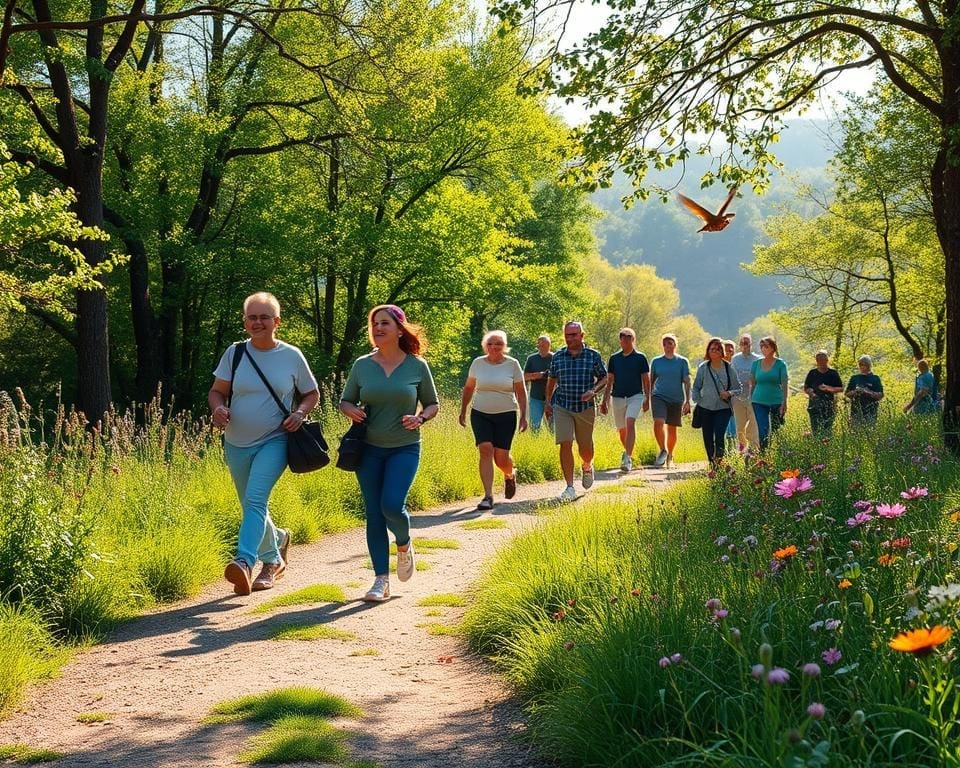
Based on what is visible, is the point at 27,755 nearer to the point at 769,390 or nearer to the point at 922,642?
the point at 922,642

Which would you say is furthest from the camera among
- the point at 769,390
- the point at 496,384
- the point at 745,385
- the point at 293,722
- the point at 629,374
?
the point at 745,385

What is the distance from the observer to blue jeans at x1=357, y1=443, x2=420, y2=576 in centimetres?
816

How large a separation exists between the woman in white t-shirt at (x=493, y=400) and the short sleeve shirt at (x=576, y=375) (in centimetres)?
55

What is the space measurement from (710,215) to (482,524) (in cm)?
417

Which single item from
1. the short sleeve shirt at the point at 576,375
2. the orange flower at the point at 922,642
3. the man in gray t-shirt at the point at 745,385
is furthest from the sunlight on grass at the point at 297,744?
the man in gray t-shirt at the point at 745,385

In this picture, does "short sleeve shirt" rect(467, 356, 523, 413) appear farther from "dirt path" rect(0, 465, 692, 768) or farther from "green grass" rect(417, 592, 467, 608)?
"green grass" rect(417, 592, 467, 608)

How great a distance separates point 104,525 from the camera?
8.48 metres

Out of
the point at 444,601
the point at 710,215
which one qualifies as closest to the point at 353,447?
the point at 444,601

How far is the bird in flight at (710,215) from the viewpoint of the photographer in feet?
35.4

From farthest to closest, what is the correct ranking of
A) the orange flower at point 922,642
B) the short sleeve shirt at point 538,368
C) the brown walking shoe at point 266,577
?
the short sleeve shirt at point 538,368, the brown walking shoe at point 266,577, the orange flower at point 922,642

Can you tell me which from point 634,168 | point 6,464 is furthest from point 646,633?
point 634,168

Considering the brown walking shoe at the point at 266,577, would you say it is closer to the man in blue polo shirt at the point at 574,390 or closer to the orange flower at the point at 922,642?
the man in blue polo shirt at the point at 574,390

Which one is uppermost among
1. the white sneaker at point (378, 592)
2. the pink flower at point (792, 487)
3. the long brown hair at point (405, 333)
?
the long brown hair at point (405, 333)

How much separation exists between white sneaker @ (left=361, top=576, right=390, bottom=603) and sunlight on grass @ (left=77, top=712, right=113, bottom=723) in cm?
287
